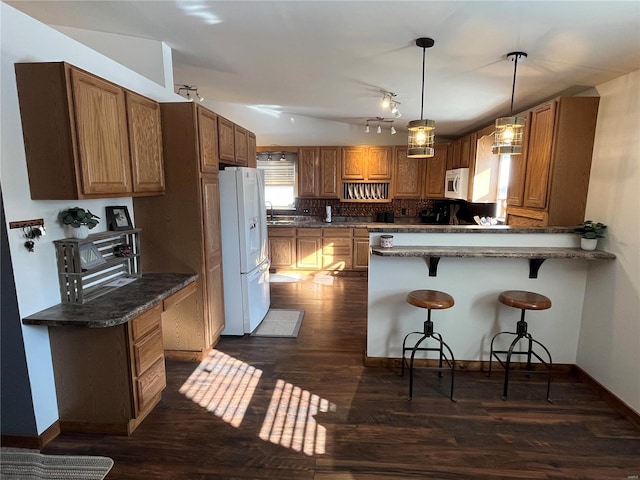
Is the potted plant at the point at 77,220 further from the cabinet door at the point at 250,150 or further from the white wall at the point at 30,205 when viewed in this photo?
the cabinet door at the point at 250,150

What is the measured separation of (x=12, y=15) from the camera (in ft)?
5.78

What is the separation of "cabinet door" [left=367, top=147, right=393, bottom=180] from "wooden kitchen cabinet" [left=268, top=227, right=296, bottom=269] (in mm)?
1708

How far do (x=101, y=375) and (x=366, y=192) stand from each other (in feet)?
16.0

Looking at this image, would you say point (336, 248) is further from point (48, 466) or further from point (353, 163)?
point (48, 466)

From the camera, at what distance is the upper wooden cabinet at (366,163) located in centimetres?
590

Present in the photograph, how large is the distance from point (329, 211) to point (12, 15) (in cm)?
477

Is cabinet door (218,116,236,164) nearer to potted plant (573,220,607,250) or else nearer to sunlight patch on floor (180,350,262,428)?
sunlight patch on floor (180,350,262,428)

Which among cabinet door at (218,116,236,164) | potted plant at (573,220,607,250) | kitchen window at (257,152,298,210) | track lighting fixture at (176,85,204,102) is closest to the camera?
A: potted plant at (573,220,607,250)

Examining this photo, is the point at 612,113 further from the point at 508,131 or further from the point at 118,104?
the point at 118,104

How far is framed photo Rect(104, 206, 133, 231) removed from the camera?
8.39 feet

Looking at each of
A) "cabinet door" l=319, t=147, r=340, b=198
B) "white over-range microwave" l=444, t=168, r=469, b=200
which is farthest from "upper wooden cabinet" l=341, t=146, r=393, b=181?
"white over-range microwave" l=444, t=168, r=469, b=200

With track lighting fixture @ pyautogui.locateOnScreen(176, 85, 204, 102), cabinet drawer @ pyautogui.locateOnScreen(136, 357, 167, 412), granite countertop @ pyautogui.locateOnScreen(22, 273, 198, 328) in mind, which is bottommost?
cabinet drawer @ pyautogui.locateOnScreen(136, 357, 167, 412)

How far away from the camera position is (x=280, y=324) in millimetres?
3863

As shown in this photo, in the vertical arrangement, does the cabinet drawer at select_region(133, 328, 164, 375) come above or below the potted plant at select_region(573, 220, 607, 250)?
below
